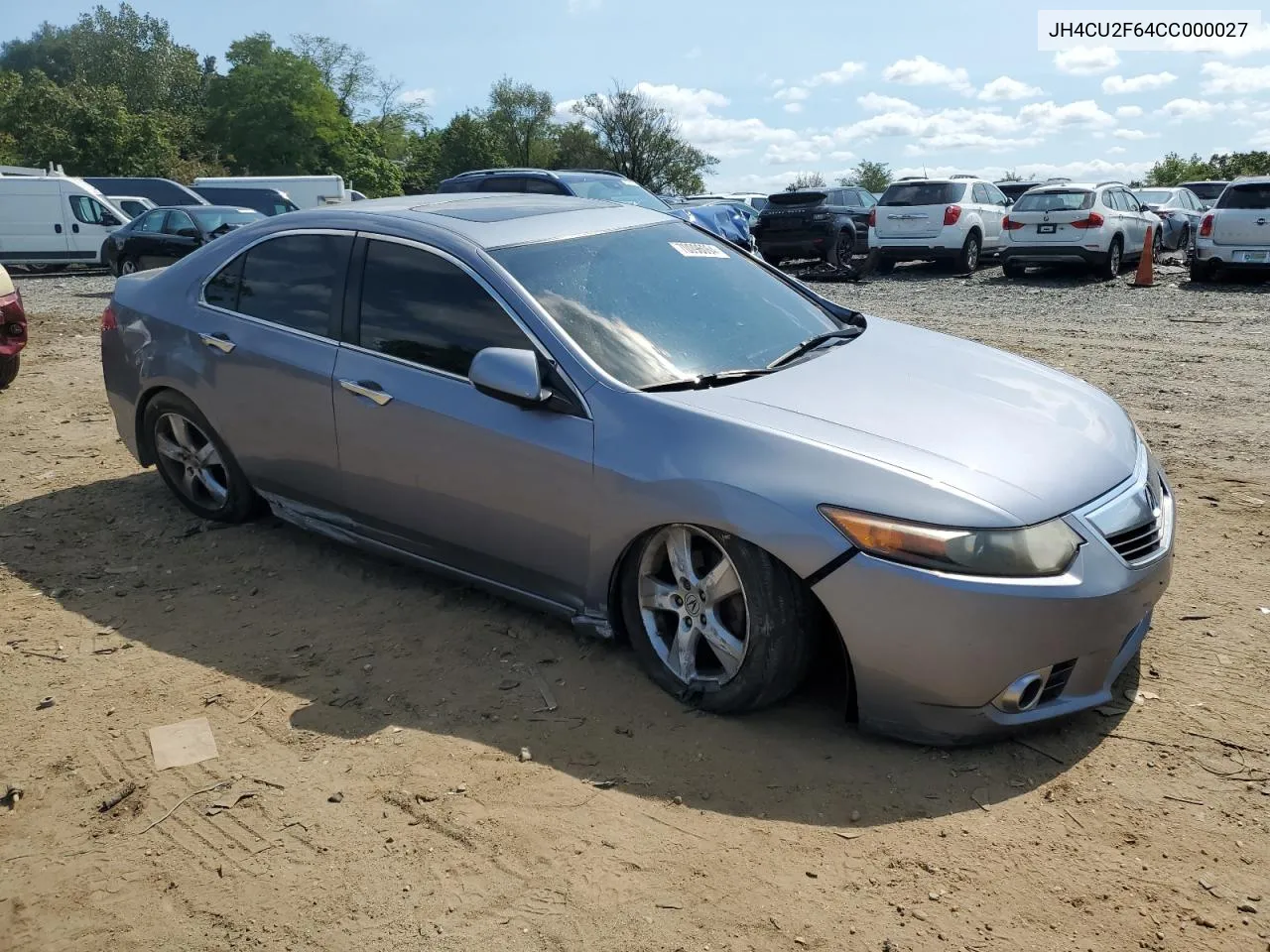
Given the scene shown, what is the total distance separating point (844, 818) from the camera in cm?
296

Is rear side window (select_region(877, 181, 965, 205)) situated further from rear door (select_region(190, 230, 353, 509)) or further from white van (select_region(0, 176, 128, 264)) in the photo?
white van (select_region(0, 176, 128, 264))

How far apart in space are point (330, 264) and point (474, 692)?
1.99 m

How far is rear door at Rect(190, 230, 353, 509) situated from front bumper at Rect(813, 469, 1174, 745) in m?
2.36

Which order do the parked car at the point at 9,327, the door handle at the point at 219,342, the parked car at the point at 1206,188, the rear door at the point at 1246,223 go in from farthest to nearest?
1. the parked car at the point at 1206,188
2. the rear door at the point at 1246,223
3. the parked car at the point at 9,327
4. the door handle at the point at 219,342

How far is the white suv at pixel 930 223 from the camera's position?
736 inches

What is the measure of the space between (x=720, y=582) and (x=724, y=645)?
21cm

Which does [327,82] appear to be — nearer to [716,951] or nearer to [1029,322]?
[1029,322]

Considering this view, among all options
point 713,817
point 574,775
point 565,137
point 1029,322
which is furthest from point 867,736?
point 565,137

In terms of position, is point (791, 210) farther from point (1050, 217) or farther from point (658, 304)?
point (658, 304)

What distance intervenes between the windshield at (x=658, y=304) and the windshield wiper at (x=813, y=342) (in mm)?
29

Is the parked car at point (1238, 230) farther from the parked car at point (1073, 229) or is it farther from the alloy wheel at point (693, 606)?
the alloy wheel at point (693, 606)

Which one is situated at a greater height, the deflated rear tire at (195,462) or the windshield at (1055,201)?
the windshield at (1055,201)

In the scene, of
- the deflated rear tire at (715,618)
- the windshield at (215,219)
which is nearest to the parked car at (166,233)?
the windshield at (215,219)

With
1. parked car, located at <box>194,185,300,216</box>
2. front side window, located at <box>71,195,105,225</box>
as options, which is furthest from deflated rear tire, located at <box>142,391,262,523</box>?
parked car, located at <box>194,185,300,216</box>
